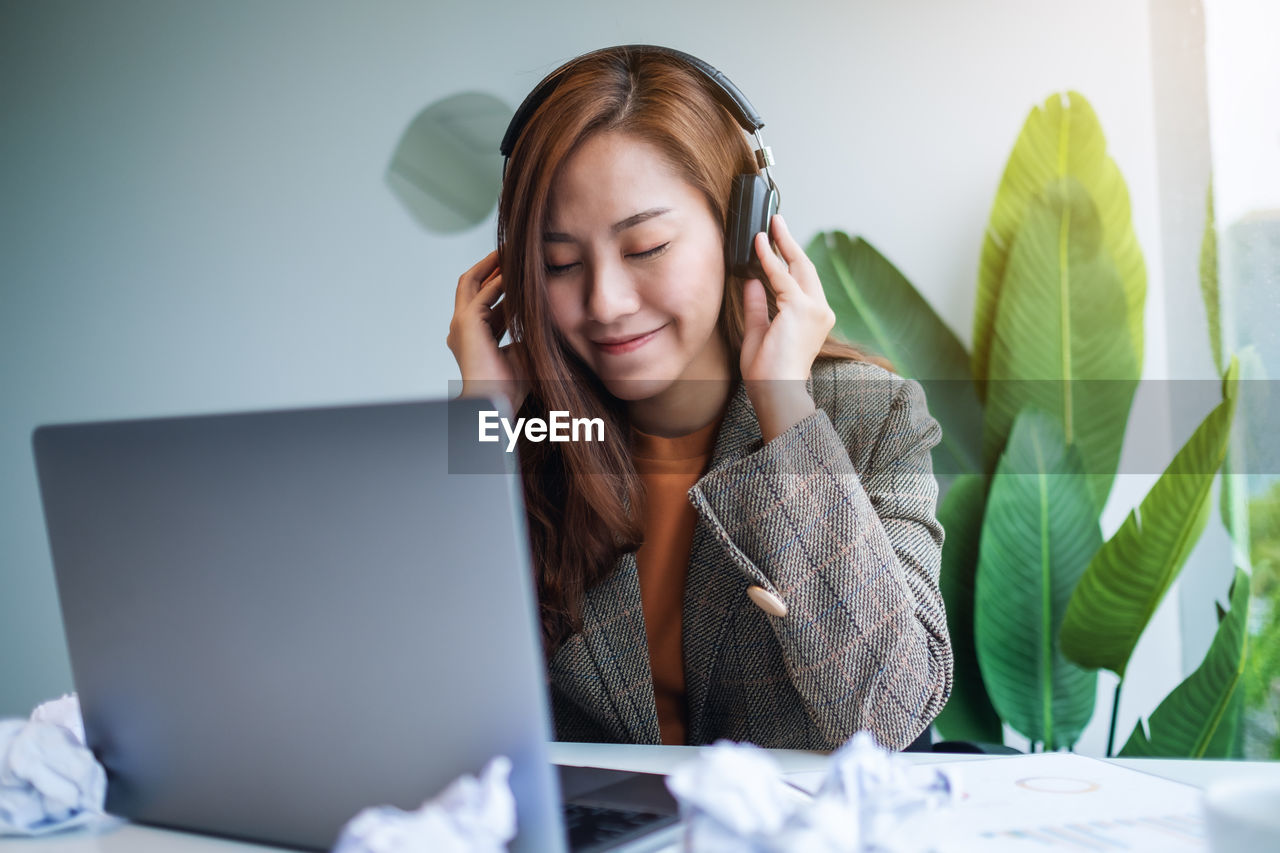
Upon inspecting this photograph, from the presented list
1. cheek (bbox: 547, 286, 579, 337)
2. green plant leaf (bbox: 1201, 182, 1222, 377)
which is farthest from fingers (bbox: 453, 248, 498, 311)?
green plant leaf (bbox: 1201, 182, 1222, 377)

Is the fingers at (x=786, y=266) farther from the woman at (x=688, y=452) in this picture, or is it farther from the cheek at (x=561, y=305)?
the cheek at (x=561, y=305)

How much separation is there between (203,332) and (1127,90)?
6.41ft

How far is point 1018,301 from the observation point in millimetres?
1625

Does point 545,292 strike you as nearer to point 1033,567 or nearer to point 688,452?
point 688,452

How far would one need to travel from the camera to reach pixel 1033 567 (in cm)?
157

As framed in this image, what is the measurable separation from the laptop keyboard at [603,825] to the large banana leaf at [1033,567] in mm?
1202

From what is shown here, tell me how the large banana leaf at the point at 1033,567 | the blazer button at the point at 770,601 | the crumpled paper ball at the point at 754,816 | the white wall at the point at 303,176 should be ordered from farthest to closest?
the white wall at the point at 303,176
the large banana leaf at the point at 1033,567
the blazer button at the point at 770,601
the crumpled paper ball at the point at 754,816

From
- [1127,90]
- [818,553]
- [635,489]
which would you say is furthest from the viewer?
[1127,90]

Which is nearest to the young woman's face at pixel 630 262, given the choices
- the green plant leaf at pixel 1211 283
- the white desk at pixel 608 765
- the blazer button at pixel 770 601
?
the blazer button at pixel 770 601

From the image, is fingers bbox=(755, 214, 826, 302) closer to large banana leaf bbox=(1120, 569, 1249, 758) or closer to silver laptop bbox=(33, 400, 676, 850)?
silver laptop bbox=(33, 400, 676, 850)

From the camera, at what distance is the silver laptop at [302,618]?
1.27 ft

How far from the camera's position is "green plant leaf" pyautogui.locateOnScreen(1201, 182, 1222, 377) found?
165 cm

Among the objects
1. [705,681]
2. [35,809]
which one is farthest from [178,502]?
[705,681]

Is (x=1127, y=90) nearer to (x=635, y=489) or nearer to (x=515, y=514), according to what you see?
(x=635, y=489)
